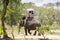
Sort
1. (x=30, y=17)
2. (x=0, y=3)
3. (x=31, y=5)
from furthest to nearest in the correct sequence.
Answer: (x=31, y=5), (x=30, y=17), (x=0, y=3)

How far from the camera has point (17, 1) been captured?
62.0ft

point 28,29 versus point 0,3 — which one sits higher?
→ point 0,3

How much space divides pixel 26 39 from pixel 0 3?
295 centimetres

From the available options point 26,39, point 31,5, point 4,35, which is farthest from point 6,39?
point 31,5

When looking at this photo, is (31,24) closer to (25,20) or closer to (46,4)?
(25,20)

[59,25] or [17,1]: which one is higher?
[17,1]

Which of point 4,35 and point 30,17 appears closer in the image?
point 4,35

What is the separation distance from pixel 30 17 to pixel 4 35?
4.85 m

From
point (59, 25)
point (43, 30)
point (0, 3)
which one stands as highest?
point (0, 3)

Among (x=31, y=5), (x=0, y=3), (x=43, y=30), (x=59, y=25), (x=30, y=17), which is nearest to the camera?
(x=43, y=30)

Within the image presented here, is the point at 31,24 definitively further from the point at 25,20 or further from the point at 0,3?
the point at 0,3

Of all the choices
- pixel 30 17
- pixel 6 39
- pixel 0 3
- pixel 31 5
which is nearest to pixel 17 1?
pixel 0 3

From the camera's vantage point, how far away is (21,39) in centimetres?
2012

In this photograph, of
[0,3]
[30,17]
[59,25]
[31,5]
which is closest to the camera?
[0,3]
